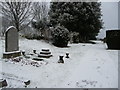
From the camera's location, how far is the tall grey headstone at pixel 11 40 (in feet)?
33.4

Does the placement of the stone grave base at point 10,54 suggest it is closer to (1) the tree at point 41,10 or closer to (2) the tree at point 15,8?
(2) the tree at point 15,8

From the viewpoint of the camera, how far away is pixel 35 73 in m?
7.22

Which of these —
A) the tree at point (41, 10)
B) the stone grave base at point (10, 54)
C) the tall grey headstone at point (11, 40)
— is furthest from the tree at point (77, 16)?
the stone grave base at point (10, 54)

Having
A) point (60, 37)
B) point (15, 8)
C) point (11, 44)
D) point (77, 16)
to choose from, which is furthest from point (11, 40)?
point (77, 16)

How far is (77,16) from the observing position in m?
24.3

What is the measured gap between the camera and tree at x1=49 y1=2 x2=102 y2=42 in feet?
78.2

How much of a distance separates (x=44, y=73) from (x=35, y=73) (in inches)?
→ 16.1

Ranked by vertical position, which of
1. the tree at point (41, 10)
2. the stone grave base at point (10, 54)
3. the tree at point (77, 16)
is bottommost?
the stone grave base at point (10, 54)

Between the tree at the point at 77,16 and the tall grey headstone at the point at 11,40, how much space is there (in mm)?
13279

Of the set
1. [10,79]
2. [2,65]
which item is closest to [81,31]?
[2,65]

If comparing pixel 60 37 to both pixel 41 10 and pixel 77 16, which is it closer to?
pixel 77 16

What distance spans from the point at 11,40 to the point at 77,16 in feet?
50.7

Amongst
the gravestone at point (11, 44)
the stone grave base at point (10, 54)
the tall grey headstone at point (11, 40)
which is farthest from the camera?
the tall grey headstone at point (11, 40)

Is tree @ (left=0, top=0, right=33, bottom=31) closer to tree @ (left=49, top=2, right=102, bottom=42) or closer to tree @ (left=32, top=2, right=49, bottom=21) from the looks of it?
tree @ (left=49, top=2, right=102, bottom=42)
